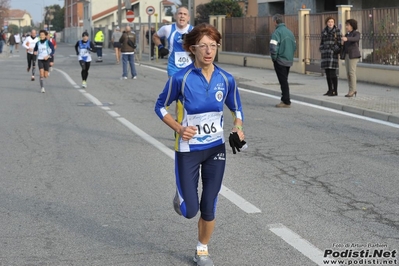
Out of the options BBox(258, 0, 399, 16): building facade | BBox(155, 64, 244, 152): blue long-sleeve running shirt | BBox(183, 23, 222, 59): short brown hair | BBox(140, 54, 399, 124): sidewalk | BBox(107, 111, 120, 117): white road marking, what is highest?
BBox(258, 0, 399, 16): building facade

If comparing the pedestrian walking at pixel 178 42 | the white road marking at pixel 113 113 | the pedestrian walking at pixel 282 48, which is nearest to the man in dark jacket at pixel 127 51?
the white road marking at pixel 113 113

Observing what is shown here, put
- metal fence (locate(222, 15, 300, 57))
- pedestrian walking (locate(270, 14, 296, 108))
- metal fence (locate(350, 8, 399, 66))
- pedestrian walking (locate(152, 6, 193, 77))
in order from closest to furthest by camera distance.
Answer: pedestrian walking (locate(152, 6, 193, 77)) < pedestrian walking (locate(270, 14, 296, 108)) < metal fence (locate(350, 8, 399, 66)) < metal fence (locate(222, 15, 300, 57))

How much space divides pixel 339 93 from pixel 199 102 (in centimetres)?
1380

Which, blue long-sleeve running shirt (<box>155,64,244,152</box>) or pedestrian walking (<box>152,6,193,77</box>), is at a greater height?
pedestrian walking (<box>152,6,193,77</box>)

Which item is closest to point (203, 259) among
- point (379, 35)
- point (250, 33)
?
point (379, 35)

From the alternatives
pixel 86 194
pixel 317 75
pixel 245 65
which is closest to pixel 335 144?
pixel 86 194

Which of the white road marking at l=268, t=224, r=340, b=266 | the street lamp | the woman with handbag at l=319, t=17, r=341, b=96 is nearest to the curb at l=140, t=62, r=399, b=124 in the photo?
the woman with handbag at l=319, t=17, r=341, b=96

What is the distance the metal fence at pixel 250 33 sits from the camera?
3011cm

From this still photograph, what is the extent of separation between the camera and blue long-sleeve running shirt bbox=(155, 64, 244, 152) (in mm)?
5453

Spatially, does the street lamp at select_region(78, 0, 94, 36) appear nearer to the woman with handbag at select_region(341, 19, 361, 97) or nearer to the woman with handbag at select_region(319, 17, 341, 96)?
the woman with handbag at select_region(319, 17, 341, 96)

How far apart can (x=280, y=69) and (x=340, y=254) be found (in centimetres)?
1063

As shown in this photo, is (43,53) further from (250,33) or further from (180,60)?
(250,33)

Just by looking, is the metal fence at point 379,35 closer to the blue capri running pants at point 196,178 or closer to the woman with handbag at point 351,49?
the woman with handbag at point 351,49

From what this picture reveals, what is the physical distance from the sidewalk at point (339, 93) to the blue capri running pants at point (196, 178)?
878cm
